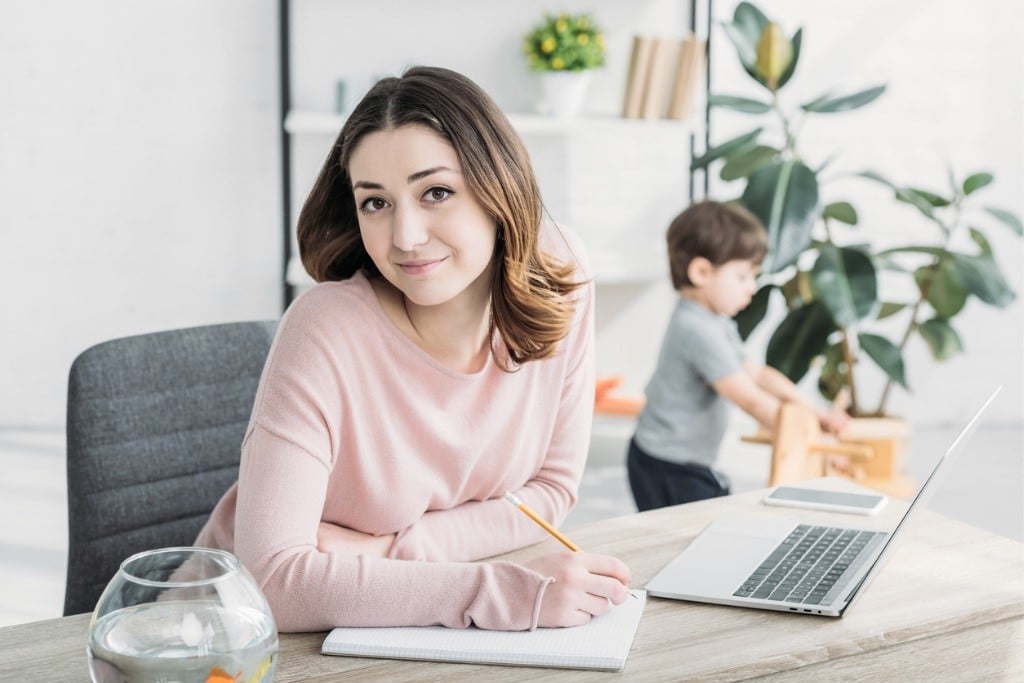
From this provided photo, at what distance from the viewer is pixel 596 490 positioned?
377cm

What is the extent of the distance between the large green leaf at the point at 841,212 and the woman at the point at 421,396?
2017 millimetres

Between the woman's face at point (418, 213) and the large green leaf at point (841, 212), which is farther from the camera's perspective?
the large green leaf at point (841, 212)

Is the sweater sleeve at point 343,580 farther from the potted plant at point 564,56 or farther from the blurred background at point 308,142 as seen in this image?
the potted plant at point 564,56

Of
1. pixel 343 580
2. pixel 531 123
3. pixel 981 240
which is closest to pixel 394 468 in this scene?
pixel 343 580

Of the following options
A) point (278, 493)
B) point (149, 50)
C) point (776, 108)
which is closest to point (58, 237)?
point (149, 50)

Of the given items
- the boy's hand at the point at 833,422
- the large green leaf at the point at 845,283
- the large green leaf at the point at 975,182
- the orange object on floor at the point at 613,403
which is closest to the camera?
the boy's hand at the point at 833,422

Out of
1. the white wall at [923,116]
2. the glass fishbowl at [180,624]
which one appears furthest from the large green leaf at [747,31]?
the glass fishbowl at [180,624]

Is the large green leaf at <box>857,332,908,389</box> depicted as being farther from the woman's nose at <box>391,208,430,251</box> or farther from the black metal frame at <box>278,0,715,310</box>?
the woman's nose at <box>391,208,430,251</box>

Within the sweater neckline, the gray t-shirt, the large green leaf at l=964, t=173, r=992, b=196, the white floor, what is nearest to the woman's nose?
the sweater neckline

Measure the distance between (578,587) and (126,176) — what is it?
11.5 ft

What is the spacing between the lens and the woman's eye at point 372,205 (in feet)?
4.37

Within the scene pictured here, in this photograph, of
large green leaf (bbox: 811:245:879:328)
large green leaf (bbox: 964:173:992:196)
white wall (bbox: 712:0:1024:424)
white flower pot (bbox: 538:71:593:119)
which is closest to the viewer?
large green leaf (bbox: 811:245:879:328)

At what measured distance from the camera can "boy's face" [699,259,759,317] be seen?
2816 mm

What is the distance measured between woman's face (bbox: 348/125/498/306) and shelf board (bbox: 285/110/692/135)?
2.69 m
